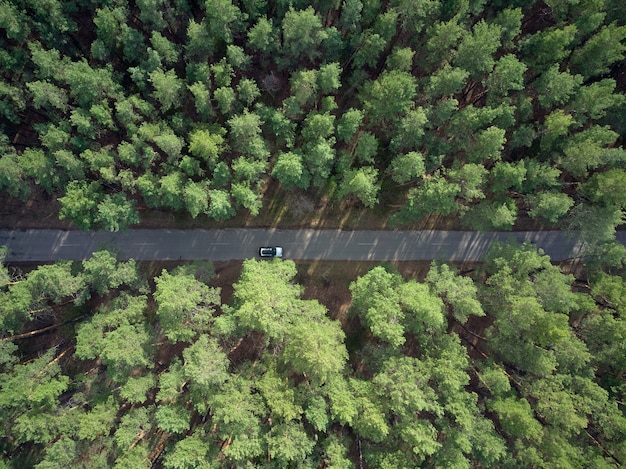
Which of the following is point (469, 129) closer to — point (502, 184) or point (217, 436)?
point (502, 184)

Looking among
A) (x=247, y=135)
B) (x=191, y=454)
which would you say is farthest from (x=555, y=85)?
(x=191, y=454)

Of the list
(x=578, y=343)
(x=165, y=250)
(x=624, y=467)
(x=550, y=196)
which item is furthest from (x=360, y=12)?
(x=624, y=467)

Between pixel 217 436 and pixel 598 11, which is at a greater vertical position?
pixel 598 11

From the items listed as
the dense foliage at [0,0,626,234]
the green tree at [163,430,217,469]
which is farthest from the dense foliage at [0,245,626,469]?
the dense foliage at [0,0,626,234]

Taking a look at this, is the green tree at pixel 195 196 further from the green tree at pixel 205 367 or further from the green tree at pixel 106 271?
the green tree at pixel 205 367

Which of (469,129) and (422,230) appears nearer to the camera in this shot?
(469,129)

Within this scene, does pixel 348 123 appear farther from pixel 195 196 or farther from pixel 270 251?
pixel 270 251

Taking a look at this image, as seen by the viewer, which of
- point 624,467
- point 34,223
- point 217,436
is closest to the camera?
point 624,467
